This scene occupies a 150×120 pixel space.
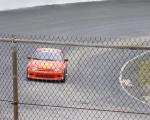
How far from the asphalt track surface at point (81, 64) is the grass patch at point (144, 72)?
0.95 m

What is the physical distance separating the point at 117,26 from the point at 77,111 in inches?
510

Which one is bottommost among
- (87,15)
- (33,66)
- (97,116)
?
(97,116)

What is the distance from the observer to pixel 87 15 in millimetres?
29891

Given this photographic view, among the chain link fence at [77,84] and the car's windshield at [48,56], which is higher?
the car's windshield at [48,56]

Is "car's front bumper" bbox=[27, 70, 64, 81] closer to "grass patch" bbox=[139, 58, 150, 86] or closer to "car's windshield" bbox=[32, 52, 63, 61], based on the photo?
"car's windshield" bbox=[32, 52, 63, 61]

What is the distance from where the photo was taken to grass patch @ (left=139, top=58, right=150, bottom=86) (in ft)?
62.4

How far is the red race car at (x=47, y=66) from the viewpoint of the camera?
727 inches

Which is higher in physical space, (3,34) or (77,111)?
(3,34)

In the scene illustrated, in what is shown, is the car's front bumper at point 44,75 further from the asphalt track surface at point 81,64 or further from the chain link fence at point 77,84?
the asphalt track surface at point 81,64

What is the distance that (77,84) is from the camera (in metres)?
19.1

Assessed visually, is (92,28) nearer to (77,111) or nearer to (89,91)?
(89,91)

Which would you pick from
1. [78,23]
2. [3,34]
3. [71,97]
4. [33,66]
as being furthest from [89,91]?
[78,23]

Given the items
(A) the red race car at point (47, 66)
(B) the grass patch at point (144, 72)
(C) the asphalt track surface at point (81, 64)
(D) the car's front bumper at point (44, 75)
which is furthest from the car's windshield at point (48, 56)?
(B) the grass patch at point (144, 72)

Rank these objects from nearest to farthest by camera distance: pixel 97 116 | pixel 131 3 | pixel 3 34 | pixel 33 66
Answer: pixel 97 116
pixel 33 66
pixel 3 34
pixel 131 3
